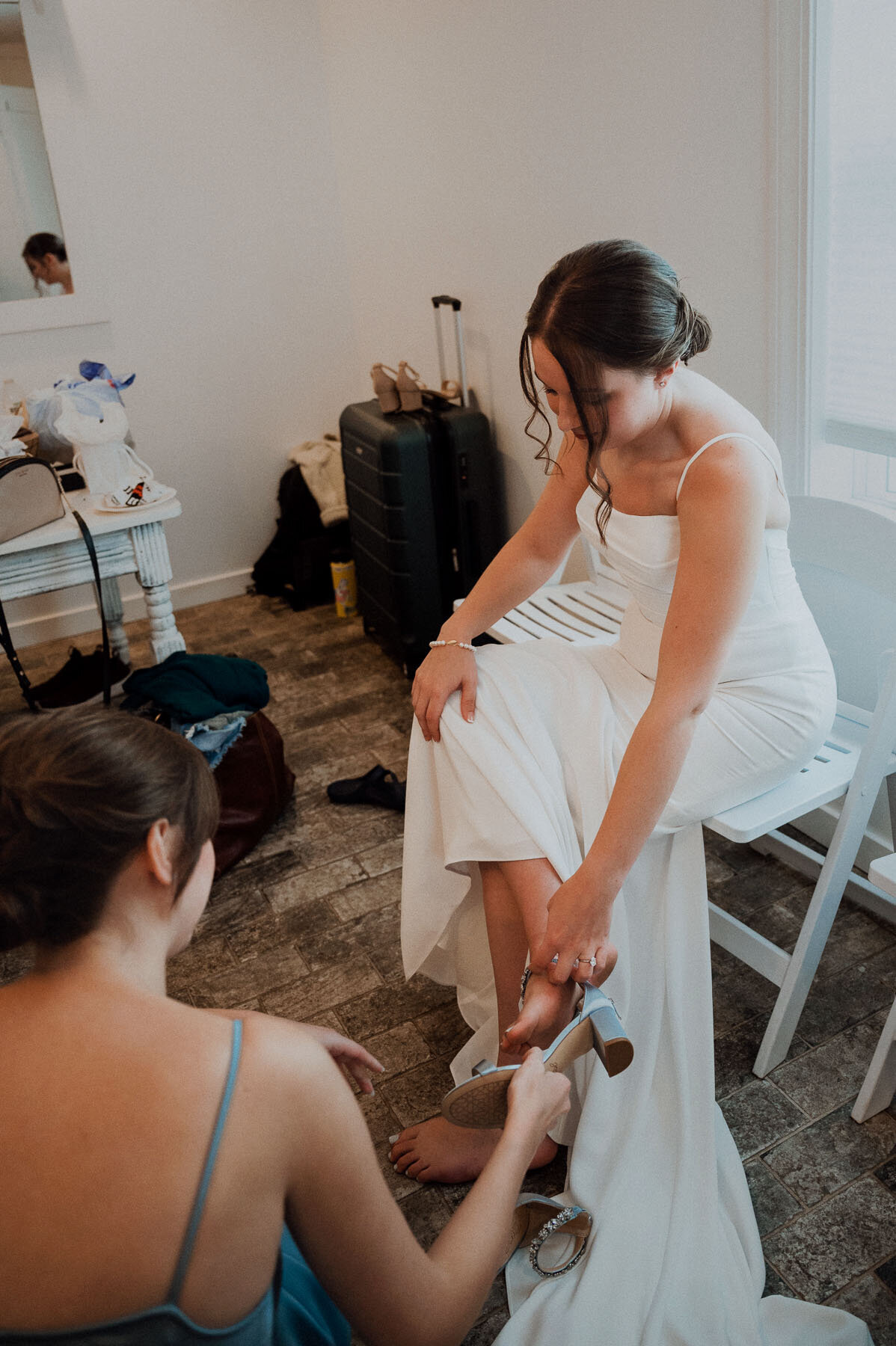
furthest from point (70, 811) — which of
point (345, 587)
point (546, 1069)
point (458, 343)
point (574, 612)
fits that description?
point (345, 587)

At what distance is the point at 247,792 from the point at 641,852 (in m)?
1.21

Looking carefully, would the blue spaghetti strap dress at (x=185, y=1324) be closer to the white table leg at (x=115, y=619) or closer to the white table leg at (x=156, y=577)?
the white table leg at (x=156, y=577)

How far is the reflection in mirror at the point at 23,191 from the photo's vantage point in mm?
3262

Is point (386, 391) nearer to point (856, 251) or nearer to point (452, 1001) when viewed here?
point (856, 251)

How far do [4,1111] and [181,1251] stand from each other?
0.17 metres

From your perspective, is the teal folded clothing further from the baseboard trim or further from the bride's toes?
the bride's toes

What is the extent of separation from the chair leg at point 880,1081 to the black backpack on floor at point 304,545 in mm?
2756

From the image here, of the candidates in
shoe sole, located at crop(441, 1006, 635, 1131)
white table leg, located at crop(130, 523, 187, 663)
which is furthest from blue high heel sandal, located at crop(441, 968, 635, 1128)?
white table leg, located at crop(130, 523, 187, 663)

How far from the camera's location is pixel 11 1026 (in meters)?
0.78

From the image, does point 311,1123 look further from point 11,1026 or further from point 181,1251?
point 11,1026

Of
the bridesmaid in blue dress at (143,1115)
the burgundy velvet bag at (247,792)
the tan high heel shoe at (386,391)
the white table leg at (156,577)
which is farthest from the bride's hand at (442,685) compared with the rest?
the tan high heel shoe at (386,391)

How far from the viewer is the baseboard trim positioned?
12.7ft

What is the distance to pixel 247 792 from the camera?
244 centimetres

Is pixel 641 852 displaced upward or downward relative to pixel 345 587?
upward
